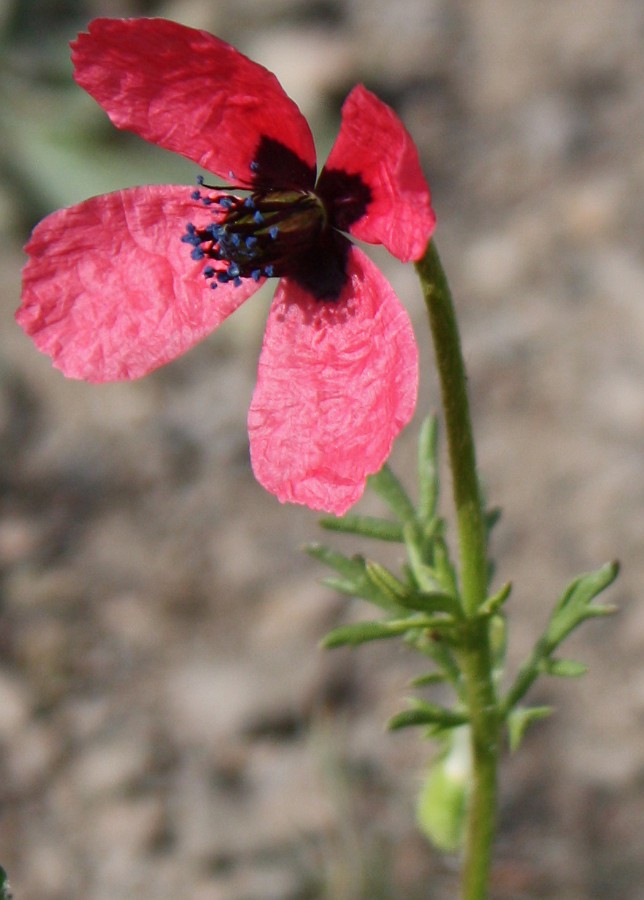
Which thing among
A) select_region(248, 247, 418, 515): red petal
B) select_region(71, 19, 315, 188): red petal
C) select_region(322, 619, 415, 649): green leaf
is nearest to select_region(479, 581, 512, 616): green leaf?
select_region(322, 619, 415, 649): green leaf

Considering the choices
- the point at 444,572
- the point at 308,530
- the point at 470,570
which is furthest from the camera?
the point at 308,530

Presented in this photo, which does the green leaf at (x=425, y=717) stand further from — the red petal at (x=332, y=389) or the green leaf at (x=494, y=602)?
the red petal at (x=332, y=389)

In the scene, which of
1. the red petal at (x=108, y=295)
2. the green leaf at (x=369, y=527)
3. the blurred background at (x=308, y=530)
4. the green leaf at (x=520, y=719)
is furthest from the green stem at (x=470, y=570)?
the blurred background at (x=308, y=530)

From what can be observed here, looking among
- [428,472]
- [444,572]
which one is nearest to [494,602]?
[444,572]

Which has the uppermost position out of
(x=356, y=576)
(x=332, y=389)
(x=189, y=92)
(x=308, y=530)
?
(x=308, y=530)

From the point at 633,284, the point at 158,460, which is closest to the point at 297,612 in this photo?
the point at 158,460

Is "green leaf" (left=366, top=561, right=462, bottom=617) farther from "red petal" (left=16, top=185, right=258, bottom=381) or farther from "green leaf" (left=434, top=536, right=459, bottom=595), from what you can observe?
"red petal" (left=16, top=185, right=258, bottom=381)

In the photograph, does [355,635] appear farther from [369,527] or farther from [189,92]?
[189,92]

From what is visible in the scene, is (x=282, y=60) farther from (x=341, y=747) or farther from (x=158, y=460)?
(x=341, y=747)
